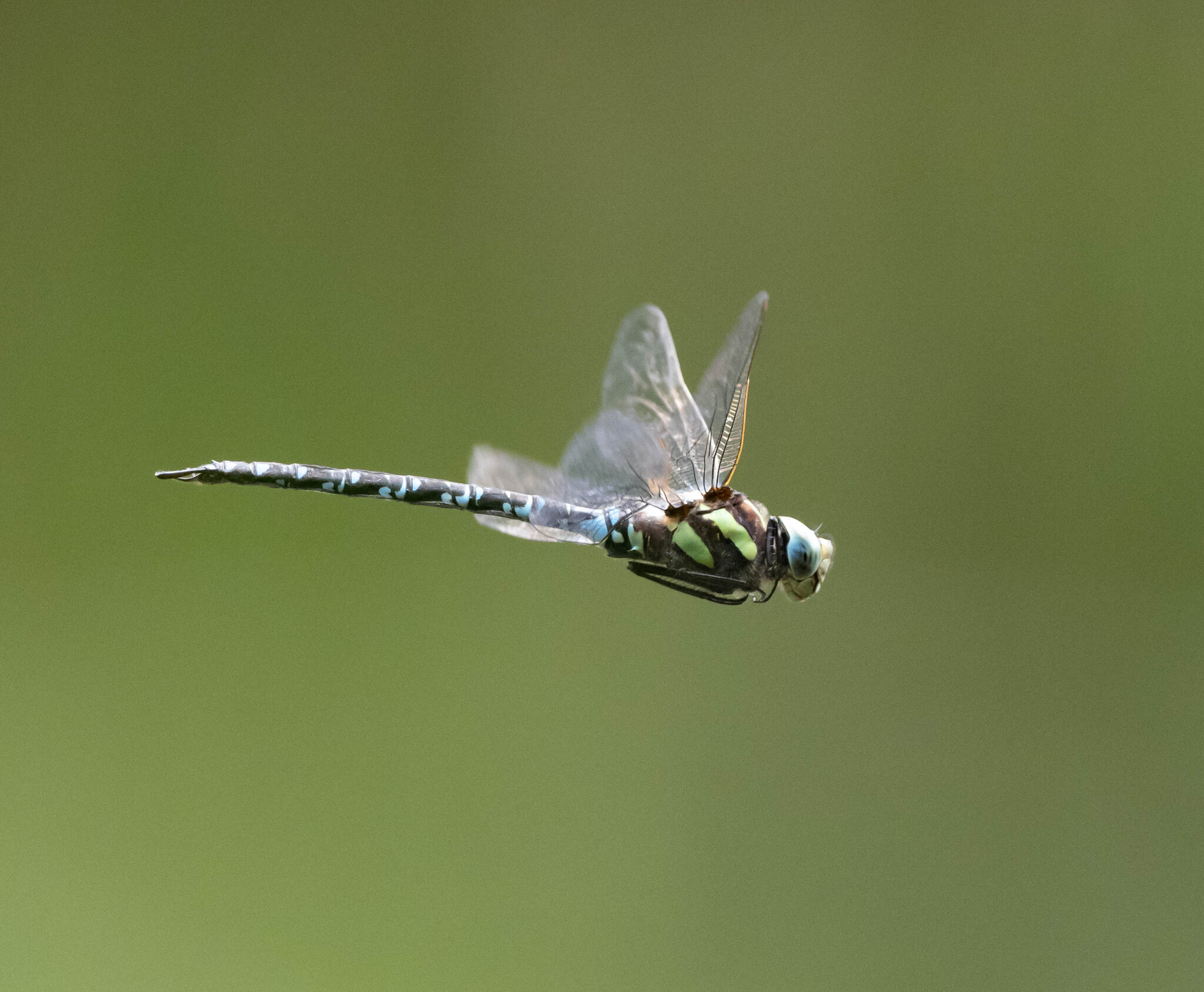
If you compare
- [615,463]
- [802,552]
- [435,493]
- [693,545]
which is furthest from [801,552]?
[435,493]

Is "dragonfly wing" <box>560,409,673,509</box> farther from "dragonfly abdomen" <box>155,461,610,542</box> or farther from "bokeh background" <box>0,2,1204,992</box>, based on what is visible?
"bokeh background" <box>0,2,1204,992</box>

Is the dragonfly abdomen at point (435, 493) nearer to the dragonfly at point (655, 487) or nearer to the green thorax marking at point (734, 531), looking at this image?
the dragonfly at point (655, 487)

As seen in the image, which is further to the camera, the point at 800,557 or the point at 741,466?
the point at 741,466

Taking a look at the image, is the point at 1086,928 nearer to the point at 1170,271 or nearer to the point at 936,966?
the point at 936,966

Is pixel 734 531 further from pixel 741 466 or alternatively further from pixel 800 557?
pixel 741 466

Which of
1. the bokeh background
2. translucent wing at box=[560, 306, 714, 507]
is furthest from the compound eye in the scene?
the bokeh background

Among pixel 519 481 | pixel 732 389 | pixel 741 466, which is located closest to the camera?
pixel 732 389
